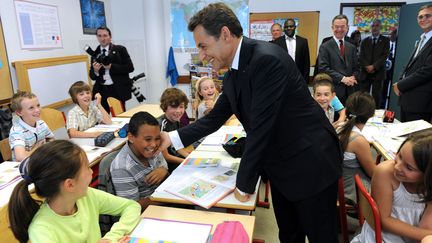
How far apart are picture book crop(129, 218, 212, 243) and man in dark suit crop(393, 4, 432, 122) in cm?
279

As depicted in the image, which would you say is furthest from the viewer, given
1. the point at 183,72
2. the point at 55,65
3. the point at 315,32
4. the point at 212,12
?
the point at 183,72

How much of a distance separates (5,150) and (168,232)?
6.59 ft

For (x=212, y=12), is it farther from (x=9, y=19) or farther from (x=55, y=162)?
(x=9, y=19)

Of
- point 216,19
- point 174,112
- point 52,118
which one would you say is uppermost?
point 216,19

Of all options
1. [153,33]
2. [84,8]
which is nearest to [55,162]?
[84,8]

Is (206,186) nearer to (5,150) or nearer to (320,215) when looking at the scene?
(320,215)

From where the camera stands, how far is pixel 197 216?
4.64 ft

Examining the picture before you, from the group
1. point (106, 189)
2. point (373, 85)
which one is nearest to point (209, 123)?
point (106, 189)

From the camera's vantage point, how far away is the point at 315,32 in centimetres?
535

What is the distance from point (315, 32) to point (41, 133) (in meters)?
4.44

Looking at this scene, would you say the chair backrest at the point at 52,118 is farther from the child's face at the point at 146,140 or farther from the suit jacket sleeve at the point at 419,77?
the suit jacket sleeve at the point at 419,77

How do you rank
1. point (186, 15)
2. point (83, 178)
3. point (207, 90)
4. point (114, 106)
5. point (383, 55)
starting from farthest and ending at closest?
1. point (186, 15)
2. point (383, 55)
3. point (114, 106)
4. point (207, 90)
5. point (83, 178)

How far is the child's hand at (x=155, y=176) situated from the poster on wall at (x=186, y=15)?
13.8 ft

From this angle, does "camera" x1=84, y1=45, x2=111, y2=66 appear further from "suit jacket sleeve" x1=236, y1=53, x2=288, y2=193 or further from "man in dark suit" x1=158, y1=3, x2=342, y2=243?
"suit jacket sleeve" x1=236, y1=53, x2=288, y2=193
